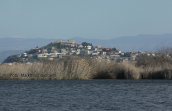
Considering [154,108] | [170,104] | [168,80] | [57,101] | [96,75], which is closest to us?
[154,108]

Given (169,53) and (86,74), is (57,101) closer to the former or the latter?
(86,74)

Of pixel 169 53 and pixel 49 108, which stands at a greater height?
pixel 169 53

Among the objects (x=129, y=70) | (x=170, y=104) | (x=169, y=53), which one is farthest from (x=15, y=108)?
(x=169, y=53)

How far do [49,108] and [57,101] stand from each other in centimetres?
351

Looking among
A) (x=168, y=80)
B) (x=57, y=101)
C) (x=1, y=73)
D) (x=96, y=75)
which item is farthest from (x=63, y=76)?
(x=57, y=101)

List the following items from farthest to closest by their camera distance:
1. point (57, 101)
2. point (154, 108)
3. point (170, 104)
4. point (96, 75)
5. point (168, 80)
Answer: point (96, 75) < point (168, 80) < point (57, 101) < point (170, 104) < point (154, 108)

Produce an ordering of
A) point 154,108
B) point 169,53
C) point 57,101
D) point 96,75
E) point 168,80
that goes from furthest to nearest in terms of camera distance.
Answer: point 169,53, point 96,75, point 168,80, point 57,101, point 154,108

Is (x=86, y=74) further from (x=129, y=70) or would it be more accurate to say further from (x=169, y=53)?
(x=169, y=53)

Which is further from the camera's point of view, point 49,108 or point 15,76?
point 15,76

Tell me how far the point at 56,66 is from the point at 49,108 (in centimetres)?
2482

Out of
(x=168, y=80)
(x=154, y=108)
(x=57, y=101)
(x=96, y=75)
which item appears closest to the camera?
(x=154, y=108)

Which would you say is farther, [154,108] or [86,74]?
[86,74]

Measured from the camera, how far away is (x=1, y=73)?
45906mm

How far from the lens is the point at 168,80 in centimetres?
4497
